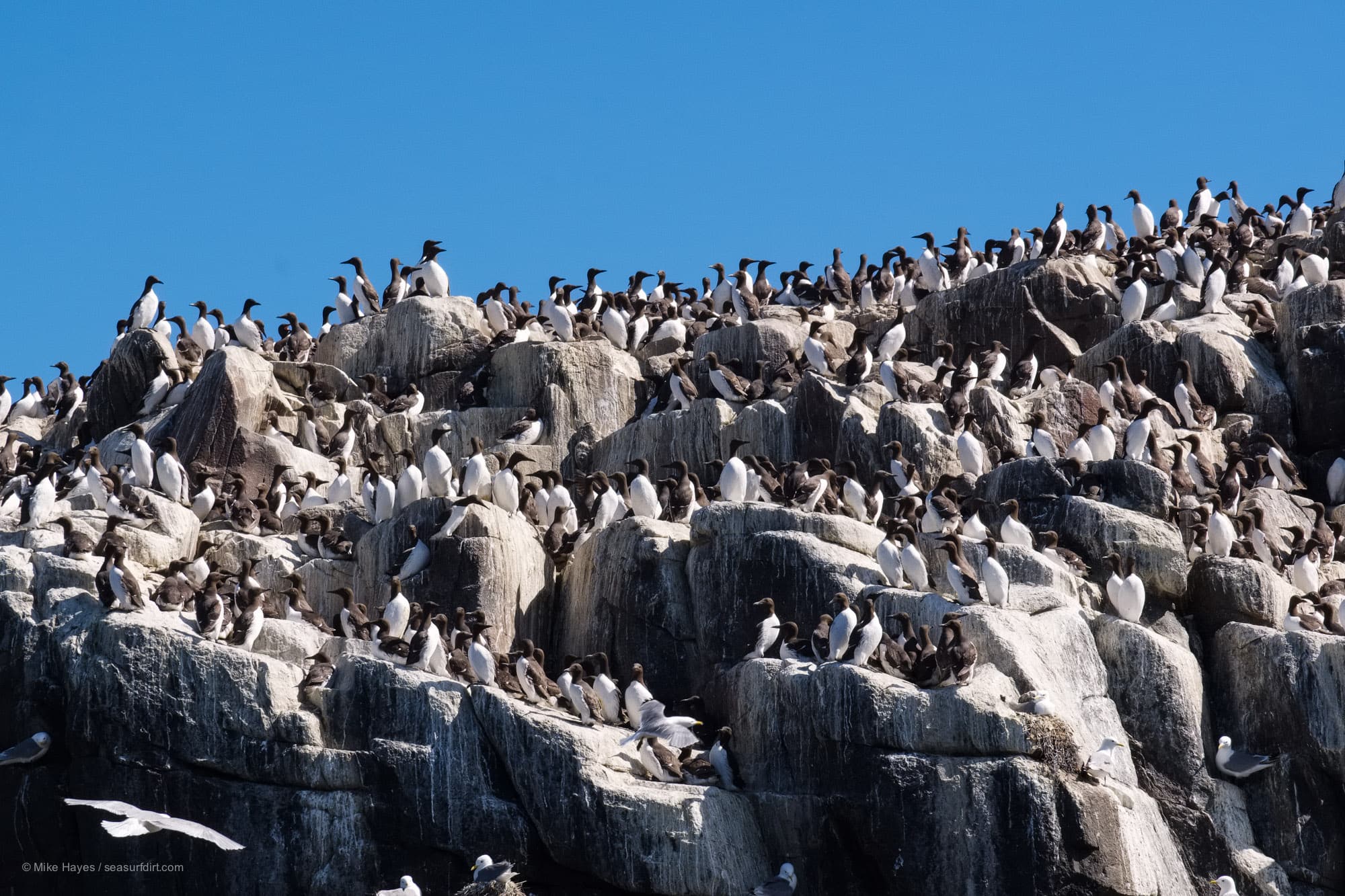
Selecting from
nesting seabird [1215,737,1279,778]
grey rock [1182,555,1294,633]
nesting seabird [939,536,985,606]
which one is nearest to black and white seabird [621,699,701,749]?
nesting seabird [939,536,985,606]

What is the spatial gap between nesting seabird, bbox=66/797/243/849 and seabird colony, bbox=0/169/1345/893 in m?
0.18

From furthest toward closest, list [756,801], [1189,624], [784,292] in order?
[784,292], [1189,624], [756,801]

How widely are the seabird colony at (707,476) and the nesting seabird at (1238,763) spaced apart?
2cm

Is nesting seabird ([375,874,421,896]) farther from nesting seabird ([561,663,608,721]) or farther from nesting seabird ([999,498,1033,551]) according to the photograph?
nesting seabird ([999,498,1033,551])

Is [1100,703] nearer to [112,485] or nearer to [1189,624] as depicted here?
[1189,624]

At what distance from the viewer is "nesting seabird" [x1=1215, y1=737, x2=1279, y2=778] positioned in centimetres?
1961

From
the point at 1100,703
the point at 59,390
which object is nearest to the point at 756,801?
the point at 1100,703

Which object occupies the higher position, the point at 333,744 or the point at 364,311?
the point at 364,311

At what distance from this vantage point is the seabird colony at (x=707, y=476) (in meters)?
19.2

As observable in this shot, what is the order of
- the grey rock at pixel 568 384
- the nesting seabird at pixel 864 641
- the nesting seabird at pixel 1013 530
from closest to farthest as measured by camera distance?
the nesting seabird at pixel 864 641
the nesting seabird at pixel 1013 530
the grey rock at pixel 568 384

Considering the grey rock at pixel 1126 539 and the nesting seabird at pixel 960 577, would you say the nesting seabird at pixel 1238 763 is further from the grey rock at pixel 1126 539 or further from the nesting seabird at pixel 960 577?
the nesting seabird at pixel 960 577

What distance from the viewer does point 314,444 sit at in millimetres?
27750

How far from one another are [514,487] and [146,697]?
245 inches

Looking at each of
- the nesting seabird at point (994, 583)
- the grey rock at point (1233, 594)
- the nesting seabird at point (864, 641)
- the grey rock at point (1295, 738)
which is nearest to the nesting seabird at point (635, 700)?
the nesting seabird at point (864, 641)
